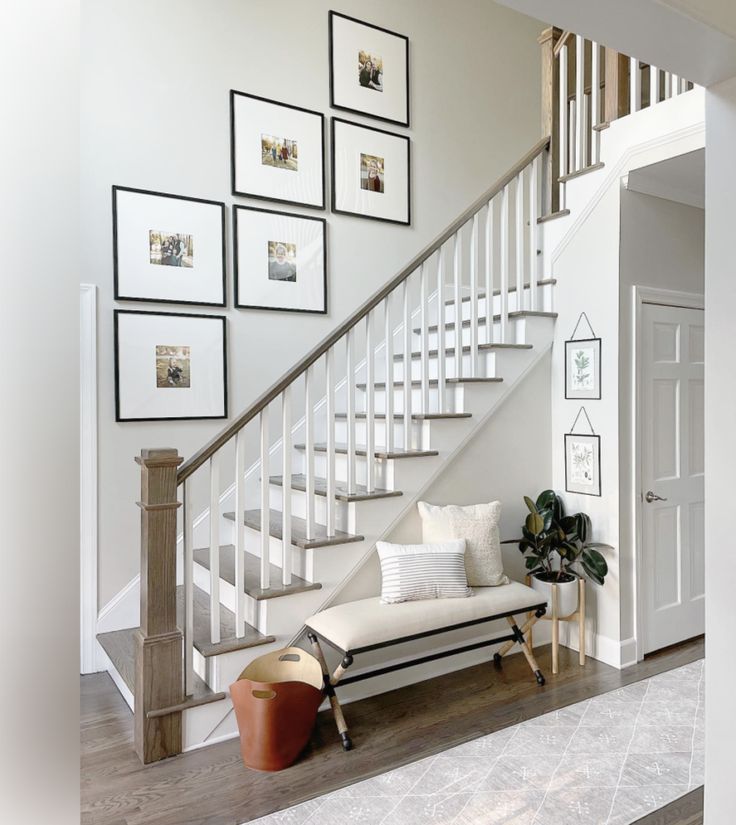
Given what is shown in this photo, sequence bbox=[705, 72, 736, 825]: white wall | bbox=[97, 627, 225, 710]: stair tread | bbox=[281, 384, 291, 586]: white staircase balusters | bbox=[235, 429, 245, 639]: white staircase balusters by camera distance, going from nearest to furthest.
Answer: bbox=[705, 72, 736, 825]: white wall, bbox=[97, 627, 225, 710]: stair tread, bbox=[235, 429, 245, 639]: white staircase balusters, bbox=[281, 384, 291, 586]: white staircase balusters

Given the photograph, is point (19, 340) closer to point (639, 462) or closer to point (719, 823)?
point (719, 823)

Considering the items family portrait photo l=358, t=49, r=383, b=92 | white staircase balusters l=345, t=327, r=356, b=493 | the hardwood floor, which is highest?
family portrait photo l=358, t=49, r=383, b=92

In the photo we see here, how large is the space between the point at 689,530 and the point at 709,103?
112 inches

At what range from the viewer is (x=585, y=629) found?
11.6 ft

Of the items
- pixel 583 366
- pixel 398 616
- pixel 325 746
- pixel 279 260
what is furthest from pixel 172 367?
pixel 583 366

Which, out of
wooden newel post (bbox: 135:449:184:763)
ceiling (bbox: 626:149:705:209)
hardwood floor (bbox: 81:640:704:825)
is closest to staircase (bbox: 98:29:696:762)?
wooden newel post (bbox: 135:449:184:763)

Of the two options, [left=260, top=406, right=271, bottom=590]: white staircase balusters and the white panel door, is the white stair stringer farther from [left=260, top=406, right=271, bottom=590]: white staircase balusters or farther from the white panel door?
the white panel door

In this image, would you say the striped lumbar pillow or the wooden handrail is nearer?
the wooden handrail

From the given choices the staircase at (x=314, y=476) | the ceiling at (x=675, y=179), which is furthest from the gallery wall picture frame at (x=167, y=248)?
the ceiling at (x=675, y=179)

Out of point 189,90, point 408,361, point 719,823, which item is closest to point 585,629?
point 408,361

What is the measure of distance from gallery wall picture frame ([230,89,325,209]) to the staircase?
971mm

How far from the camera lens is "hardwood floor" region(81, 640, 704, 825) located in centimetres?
219

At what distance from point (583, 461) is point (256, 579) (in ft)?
6.35

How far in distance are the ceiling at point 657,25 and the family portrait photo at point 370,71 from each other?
327 centimetres
